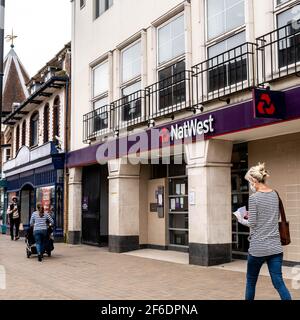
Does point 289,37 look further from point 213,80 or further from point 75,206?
point 75,206

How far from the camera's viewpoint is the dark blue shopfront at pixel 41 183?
66.0 feet

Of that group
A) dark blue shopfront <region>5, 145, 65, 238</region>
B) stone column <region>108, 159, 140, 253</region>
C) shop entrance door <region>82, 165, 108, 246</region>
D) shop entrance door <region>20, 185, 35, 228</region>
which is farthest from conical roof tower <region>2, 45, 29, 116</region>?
stone column <region>108, 159, 140, 253</region>

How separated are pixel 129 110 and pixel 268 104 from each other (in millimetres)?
6451

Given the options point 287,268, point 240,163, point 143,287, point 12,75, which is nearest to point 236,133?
point 240,163

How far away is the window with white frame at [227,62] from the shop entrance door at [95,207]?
738 centimetres

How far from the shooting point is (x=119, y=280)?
9.77 meters

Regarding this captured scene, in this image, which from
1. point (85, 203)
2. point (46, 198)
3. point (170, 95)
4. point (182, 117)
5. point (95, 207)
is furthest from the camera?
point (46, 198)

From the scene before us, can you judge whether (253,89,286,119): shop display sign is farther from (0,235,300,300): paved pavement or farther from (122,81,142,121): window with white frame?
→ (122,81,142,121): window with white frame

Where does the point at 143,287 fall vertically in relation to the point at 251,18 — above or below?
below

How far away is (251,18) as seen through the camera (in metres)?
10.6

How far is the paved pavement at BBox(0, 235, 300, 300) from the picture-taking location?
808cm

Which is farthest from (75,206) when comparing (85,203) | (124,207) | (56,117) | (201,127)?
(201,127)

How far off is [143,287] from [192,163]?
397 centimetres
